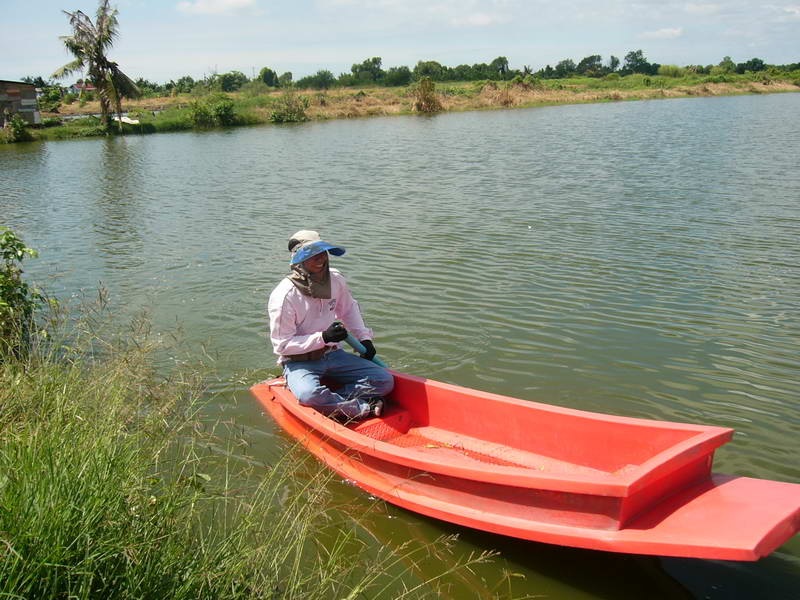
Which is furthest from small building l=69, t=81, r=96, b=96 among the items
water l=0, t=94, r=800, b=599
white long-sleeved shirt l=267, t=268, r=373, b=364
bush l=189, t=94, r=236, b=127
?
white long-sleeved shirt l=267, t=268, r=373, b=364

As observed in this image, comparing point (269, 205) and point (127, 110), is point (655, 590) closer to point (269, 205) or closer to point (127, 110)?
point (269, 205)

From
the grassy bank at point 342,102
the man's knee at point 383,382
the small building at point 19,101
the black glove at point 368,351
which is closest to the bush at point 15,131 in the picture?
the grassy bank at point 342,102

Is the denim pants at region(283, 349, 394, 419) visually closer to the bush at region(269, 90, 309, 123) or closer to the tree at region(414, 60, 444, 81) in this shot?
the bush at region(269, 90, 309, 123)

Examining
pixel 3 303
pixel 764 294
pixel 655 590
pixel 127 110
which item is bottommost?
pixel 655 590

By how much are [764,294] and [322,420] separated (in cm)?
577

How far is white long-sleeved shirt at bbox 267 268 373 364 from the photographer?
5.38m

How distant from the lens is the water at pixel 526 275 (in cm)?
502

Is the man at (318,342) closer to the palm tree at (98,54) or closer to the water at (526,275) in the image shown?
the water at (526,275)

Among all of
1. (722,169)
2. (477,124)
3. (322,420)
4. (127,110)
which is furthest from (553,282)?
(127,110)

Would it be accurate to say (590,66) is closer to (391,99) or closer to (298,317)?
(391,99)

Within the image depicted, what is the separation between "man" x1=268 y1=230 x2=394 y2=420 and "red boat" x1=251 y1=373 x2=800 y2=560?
0.18m

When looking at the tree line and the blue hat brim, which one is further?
the tree line

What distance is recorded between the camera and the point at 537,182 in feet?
53.0

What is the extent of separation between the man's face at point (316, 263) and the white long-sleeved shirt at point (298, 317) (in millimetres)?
204
